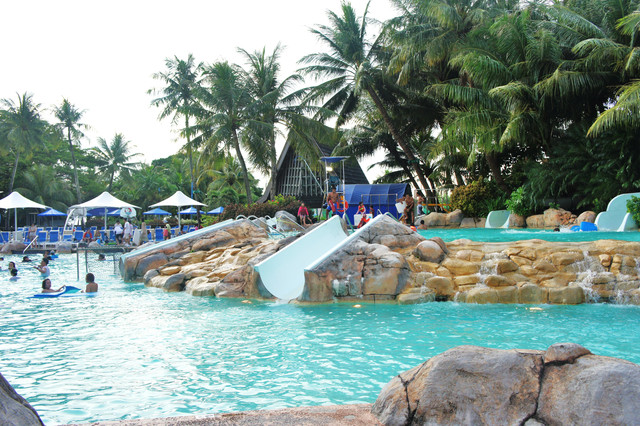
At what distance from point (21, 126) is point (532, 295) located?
1450 inches

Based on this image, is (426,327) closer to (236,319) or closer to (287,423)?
(236,319)

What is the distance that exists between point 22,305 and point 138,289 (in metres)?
2.39

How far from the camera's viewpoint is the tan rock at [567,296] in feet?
25.8

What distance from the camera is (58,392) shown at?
4.44 m

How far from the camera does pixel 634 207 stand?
13.8 metres

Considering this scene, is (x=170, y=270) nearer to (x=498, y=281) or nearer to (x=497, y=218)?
(x=498, y=281)

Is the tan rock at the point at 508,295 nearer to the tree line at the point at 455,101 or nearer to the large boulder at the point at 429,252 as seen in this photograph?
the large boulder at the point at 429,252

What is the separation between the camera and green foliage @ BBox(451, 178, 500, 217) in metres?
20.6

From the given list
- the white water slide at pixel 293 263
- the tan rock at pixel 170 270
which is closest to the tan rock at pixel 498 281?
the white water slide at pixel 293 263

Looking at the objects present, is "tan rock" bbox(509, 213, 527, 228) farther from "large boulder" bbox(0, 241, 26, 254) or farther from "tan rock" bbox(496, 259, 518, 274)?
"large boulder" bbox(0, 241, 26, 254)

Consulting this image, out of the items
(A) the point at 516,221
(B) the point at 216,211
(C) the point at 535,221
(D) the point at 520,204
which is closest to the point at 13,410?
(C) the point at 535,221

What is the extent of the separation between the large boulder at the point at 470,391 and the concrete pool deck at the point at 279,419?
0.14 metres

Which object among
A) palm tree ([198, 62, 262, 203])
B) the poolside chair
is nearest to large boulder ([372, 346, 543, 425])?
palm tree ([198, 62, 262, 203])

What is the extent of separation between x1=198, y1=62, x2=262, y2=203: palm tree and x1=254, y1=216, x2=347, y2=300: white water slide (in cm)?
1393
